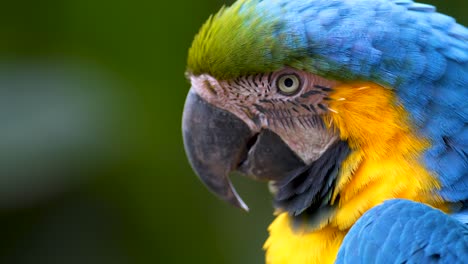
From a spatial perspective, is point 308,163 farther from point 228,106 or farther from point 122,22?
point 122,22

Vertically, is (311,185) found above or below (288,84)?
below

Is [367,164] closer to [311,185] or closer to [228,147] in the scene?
[311,185]

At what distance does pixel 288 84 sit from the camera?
1.40 meters

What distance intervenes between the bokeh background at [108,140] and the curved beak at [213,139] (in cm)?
125

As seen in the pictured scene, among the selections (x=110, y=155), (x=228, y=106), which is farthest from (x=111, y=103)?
Result: (x=228, y=106)

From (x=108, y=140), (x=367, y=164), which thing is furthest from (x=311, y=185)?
(x=108, y=140)

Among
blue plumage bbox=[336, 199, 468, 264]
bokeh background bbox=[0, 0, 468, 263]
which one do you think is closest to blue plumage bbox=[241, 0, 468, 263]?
blue plumage bbox=[336, 199, 468, 264]

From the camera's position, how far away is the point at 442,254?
1137 mm

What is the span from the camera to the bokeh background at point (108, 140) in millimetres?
2707

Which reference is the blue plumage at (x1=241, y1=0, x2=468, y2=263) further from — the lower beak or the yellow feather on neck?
the lower beak

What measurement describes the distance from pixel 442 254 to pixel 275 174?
447mm

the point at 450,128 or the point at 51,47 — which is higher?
the point at 51,47

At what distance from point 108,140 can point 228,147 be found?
1342mm

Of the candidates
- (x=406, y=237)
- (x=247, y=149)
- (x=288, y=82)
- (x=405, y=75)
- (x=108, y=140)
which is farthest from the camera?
(x=108, y=140)
